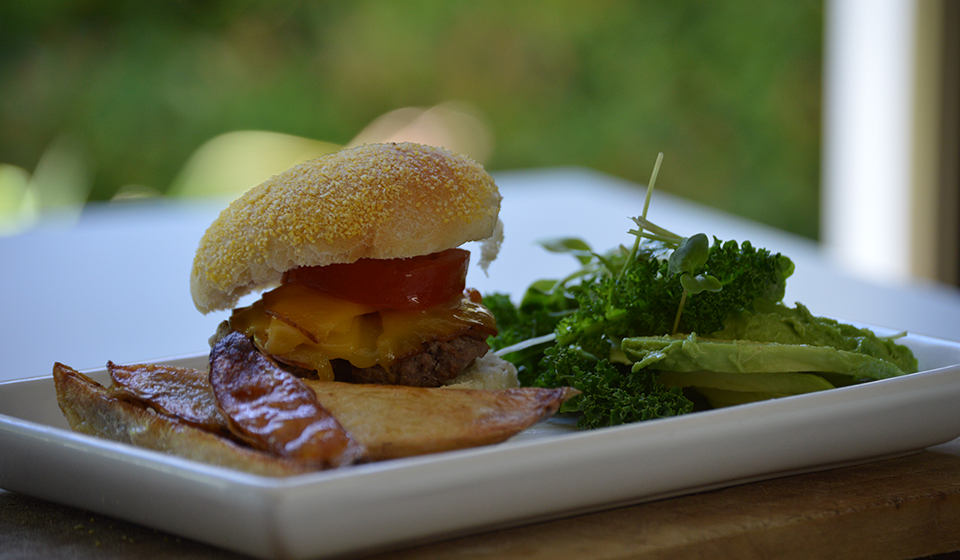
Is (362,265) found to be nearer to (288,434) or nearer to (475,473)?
(288,434)

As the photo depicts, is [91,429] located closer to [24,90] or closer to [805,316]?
[805,316]

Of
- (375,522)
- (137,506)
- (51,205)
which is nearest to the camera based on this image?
(375,522)

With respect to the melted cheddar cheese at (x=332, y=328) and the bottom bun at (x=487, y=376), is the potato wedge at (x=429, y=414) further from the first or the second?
the bottom bun at (x=487, y=376)

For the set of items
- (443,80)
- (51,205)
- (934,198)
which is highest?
(443,80)

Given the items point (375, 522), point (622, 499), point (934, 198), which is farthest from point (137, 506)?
point (934, 198)

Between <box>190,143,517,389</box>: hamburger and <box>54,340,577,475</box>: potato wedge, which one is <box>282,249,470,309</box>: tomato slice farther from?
<box>54,340,577,475</box>: potato wedge

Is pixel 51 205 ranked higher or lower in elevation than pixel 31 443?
lower

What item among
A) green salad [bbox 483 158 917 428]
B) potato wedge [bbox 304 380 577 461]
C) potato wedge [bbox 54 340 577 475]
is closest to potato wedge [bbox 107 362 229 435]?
potato wedge [bbox 54 340 577 475]
